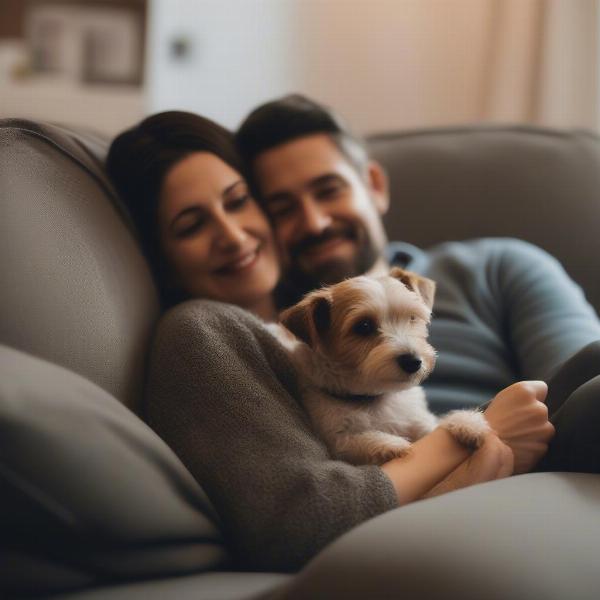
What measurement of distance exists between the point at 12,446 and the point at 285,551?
0.42m

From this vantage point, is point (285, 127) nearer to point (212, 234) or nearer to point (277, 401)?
point (212, 234)

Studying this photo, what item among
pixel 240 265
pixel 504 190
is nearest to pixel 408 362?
pixel 240 265

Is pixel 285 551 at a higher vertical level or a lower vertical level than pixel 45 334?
lower

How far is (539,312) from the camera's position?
5.62ft

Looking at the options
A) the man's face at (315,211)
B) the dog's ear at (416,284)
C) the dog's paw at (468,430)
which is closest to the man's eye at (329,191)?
the man's face at (315,211)

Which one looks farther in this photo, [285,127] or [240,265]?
[285,127]

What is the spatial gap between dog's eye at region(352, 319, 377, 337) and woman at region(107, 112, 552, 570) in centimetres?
15

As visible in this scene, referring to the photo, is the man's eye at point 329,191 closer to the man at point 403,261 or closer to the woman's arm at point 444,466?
the man at point 403,261

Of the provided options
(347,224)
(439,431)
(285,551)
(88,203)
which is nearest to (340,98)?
(347,224)

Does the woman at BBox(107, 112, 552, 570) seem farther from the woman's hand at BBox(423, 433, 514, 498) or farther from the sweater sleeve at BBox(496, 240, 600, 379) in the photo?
the sweater sleeve at BBox(496, 240, 600, 379)

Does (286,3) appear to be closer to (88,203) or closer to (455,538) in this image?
(88,203)

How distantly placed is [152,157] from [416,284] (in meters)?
0.73

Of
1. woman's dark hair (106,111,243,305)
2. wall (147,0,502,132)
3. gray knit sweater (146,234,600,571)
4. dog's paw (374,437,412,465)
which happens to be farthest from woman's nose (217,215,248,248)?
wall (147,0,502,132)

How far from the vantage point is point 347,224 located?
6.26ft
